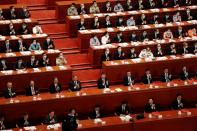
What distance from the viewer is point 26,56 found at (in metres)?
7.93

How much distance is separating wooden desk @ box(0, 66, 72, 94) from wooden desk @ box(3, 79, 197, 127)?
0.91 feet

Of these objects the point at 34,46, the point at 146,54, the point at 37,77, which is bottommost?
the point at 37,77

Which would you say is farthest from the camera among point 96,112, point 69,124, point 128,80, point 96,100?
point 128,80

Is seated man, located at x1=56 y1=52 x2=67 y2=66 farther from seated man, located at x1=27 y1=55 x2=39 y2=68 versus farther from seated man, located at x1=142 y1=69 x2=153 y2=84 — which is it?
seated man, located at x1=142 y1=69 x2=153 y2=84

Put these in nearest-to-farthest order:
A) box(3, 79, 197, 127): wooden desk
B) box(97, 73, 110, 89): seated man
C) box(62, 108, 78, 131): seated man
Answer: box(62, 108, 78, 131): seated man → box(3, 79, 197, 127): wooden desk → box(97, 73, 110, 89): seated man

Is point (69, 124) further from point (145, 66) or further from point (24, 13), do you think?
point (24, 13)

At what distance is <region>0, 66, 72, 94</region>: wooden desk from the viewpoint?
24.7ft

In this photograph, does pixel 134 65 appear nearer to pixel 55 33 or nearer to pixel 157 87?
pixel 157 87

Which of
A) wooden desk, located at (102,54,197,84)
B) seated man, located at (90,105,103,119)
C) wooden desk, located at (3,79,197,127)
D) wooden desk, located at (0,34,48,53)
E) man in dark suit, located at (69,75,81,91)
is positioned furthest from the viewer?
wooden desk, located at (0,34,48,53)

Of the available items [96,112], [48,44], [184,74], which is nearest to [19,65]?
[48,44]

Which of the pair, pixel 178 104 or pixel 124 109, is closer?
pixel 124 109

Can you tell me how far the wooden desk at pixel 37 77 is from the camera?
7.52 m

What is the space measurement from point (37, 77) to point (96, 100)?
100cm

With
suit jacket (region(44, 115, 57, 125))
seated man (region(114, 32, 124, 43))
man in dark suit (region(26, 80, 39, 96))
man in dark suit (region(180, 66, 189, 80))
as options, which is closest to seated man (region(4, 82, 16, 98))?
man in dark suit (region(26, 80, 39, 96))
